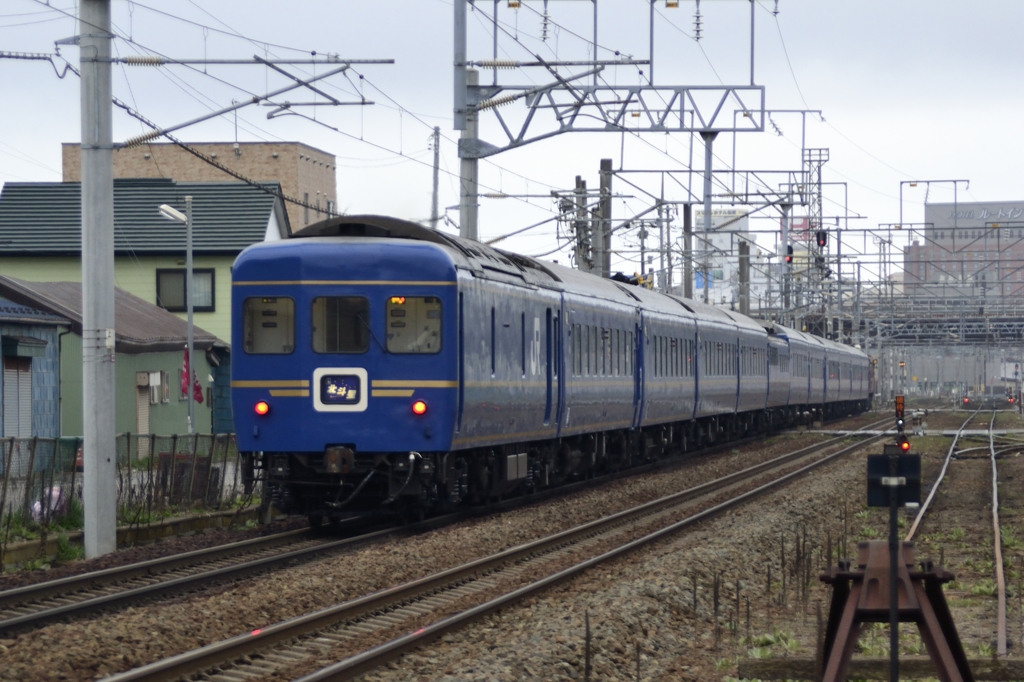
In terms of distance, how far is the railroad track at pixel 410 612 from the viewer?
29.2ft

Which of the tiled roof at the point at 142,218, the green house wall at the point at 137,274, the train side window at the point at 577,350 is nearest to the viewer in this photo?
the train side window at the point at 577,350

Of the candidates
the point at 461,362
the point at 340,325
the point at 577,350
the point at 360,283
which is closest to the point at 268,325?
the point at 340,325

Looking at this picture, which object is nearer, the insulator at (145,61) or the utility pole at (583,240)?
the insulator at (145,61)

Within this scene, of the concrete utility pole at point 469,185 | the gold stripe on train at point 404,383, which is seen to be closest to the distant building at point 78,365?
the concrete utility pole at point 469,185

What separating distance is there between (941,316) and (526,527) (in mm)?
61907

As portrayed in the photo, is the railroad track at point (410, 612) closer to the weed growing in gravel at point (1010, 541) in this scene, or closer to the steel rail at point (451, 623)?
the steel rail at point (451, 623)

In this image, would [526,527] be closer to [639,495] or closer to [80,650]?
[639,495]

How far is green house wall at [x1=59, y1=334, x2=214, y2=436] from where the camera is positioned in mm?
31125

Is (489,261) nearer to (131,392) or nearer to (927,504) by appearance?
(927,504)

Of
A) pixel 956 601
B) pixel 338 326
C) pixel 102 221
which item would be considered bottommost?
pixel 956 601

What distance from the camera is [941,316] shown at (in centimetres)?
7525

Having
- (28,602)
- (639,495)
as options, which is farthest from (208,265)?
(28,602)

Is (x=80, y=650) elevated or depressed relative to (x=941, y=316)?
depressed

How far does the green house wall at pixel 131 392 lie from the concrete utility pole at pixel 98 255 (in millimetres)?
14929
